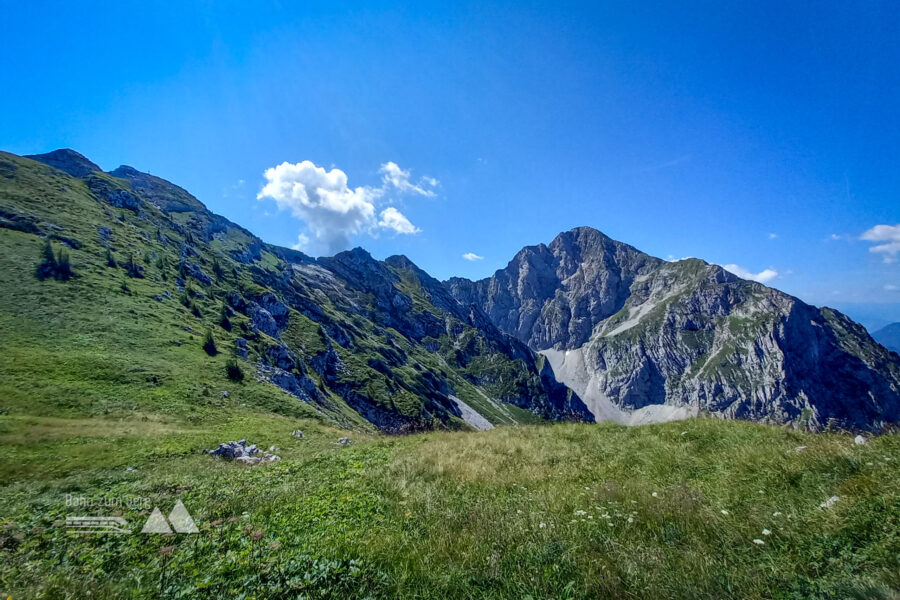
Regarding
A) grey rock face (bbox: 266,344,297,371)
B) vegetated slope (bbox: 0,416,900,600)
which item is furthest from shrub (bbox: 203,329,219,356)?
vegetated slope (bbox: 0,416,900,600)

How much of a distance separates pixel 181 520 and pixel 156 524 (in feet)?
1.90

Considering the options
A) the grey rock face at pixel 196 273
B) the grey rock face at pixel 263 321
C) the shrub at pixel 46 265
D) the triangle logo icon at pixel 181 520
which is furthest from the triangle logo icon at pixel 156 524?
the grey rock face at pixel 196 273

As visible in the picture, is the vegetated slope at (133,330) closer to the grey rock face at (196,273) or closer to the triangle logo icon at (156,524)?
the grey rock face at (196,273)

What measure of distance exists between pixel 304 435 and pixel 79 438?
17408 millimetres

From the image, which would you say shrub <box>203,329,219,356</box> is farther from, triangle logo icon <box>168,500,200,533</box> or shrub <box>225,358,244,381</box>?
triangle logo icon <box>168,500,200,533</box>

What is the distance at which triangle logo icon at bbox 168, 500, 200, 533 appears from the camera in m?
8.48

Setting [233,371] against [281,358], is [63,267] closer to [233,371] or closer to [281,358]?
[281,358]

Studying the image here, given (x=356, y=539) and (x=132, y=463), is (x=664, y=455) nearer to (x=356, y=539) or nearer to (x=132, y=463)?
(x=356, y=539)

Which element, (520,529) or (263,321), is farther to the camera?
(263,321)

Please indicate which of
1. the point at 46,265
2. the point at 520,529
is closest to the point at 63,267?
the point at 46,265

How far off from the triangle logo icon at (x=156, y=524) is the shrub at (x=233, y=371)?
6744 centimetres

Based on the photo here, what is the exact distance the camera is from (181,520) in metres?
9.06

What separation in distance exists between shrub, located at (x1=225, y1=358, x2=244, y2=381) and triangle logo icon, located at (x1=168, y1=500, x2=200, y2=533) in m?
67.4

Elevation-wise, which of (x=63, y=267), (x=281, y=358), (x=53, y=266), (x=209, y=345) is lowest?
(x=281, y=358)
